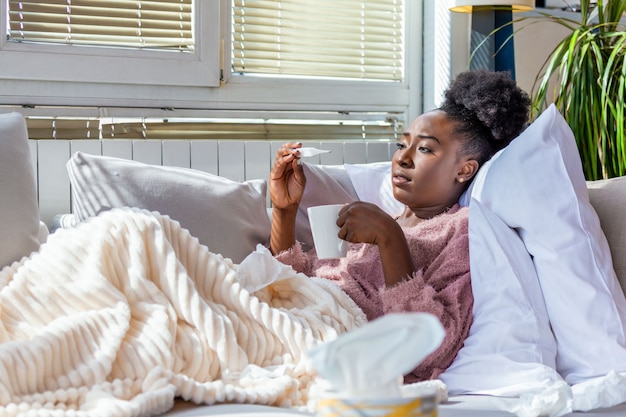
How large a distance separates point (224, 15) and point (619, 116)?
1250mm

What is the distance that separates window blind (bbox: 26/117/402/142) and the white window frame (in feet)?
0.14

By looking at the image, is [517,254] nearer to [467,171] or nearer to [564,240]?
[564,240]

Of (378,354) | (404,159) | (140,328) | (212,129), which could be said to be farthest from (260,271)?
(212,129)

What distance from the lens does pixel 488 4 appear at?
272 centimetres

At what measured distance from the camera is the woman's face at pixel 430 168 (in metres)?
1.92

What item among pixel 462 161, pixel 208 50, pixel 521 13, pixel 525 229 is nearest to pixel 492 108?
pixel 462 161

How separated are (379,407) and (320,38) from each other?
239 centimetres

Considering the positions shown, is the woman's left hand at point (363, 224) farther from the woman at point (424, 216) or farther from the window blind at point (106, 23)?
the window blind at point (106, 23)

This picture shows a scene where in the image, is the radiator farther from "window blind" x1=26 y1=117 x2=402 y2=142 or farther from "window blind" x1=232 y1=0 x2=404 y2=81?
"window blind" x1=232 y1=0 x2=404 y2=81

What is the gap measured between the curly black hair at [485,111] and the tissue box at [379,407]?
1.42m

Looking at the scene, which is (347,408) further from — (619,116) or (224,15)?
(224,15)

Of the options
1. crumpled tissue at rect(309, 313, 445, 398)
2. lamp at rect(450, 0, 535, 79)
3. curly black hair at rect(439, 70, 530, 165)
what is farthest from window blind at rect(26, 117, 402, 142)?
crumpled tissue at rect(309, 313, 445, 398)

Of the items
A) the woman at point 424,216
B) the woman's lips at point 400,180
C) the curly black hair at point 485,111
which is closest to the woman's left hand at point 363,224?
the woman at point 424,216

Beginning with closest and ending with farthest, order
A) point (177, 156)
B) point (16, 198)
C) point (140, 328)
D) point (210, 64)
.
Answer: point (140, 328) → point (16, 198) → point (177, 156) → point (210, 64)
